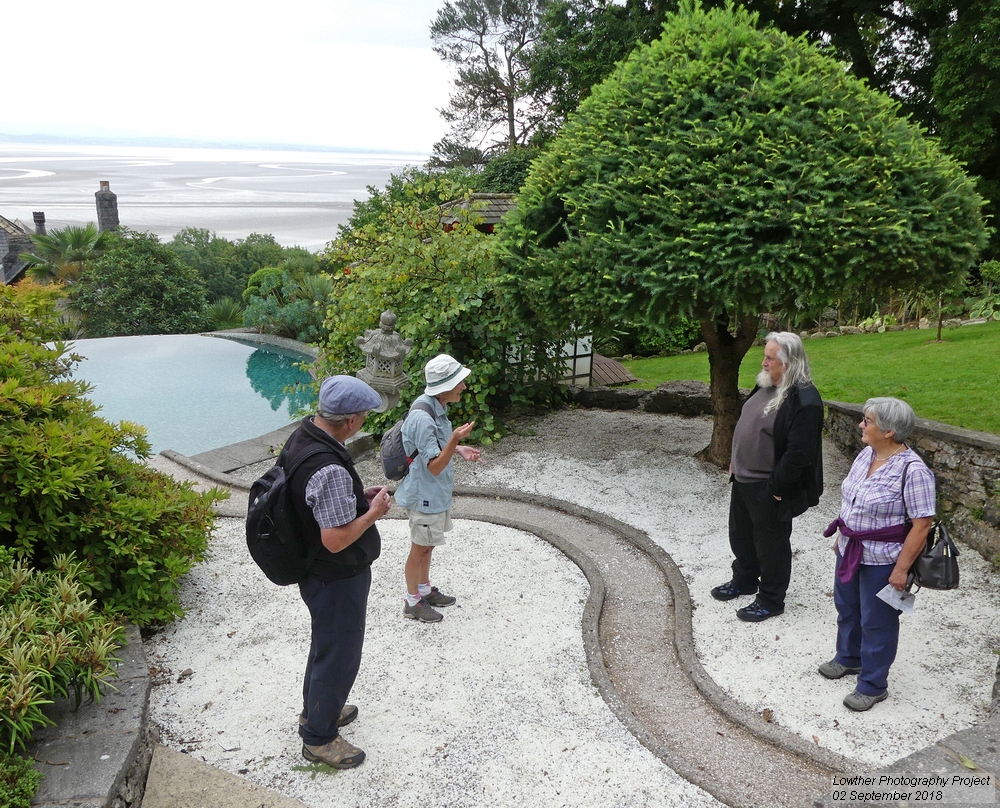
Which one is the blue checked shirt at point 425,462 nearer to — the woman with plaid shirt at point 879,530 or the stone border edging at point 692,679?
the stone border edging at point 692,679

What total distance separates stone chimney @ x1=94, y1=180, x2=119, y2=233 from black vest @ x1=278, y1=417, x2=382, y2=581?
118ft

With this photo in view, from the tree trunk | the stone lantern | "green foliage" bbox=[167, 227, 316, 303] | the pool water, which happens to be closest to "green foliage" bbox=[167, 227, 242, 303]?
"green foliage" bbox=[167, 227, 316, 303]

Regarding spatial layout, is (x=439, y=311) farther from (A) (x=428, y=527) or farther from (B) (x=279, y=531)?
(B) (x=279, y=531)

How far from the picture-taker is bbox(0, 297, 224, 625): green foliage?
4.14 m

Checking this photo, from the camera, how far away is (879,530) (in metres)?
3.84

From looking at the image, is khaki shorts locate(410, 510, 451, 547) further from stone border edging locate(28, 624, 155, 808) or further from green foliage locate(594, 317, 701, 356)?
green foliage locate(594, 317, 701, 356)

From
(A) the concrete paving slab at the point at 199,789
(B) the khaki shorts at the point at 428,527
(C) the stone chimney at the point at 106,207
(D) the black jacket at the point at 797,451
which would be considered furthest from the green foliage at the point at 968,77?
(C) the stone chimney at the point at 106,207

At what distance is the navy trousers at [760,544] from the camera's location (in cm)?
475

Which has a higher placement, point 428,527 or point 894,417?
point 894,417

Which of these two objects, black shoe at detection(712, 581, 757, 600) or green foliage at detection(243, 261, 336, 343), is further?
green foliage at detection(243, 261, 336, 343)

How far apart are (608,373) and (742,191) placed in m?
6.60

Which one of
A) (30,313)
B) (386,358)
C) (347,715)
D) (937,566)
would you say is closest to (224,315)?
(386,358)

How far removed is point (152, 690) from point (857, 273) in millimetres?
5739

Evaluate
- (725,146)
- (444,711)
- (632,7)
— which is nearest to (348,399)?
(444,711)
